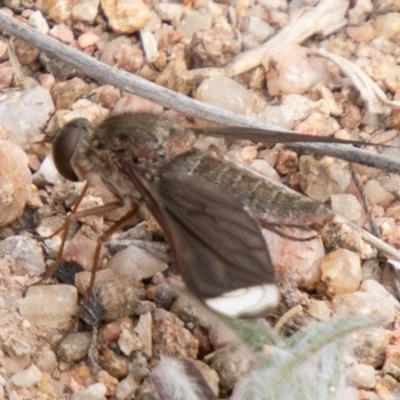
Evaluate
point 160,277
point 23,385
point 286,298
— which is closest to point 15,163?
point 160,277

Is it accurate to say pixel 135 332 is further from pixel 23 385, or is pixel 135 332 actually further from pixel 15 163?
pixel 15 163

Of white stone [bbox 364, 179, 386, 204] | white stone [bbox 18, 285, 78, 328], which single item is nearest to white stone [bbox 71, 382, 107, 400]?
white stone [bbox 18, 285, 78, 328]

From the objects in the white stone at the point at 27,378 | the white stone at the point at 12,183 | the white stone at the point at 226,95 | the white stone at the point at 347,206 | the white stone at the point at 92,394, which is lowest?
the white stone at the point at 92,394

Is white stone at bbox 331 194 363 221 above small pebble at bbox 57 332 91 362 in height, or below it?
above

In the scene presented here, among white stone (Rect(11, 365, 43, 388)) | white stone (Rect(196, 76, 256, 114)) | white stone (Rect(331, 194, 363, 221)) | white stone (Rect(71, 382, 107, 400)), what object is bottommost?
white stone (Rect(71, 382, 107, 400))

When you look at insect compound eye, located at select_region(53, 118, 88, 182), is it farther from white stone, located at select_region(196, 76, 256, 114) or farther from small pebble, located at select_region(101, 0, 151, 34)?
small pebble, located at select_region(101, 0, 151, 34)

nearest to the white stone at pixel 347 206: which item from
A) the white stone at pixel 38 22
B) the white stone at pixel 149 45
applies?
the white stone at pixel 149 45

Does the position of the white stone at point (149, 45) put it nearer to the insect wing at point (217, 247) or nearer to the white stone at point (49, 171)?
the white stone at point (49, 171)

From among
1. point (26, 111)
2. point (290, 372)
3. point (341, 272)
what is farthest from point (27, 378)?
point (26, 111)
